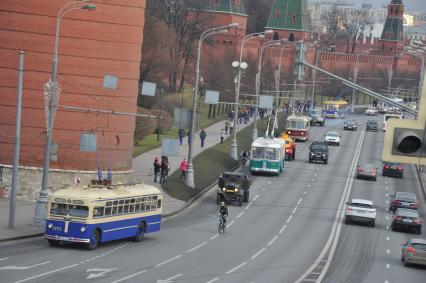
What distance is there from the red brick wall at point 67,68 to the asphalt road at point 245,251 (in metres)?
6.63

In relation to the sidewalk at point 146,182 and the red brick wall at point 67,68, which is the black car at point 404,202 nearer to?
the sidewalk at point 146,182

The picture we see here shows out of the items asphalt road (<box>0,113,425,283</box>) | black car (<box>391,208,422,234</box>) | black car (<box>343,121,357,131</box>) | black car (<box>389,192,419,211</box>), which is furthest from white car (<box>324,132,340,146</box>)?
black car (<box>391,208,422,234</box>)

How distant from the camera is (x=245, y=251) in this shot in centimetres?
3934

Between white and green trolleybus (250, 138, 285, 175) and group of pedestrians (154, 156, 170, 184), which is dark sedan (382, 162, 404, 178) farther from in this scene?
group of pedestrians (154, 156, 170, 184)

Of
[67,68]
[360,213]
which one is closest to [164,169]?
[67,68]

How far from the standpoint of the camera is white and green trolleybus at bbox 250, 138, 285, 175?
6894cm

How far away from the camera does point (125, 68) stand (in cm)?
5406

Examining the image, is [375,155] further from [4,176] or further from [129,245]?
[129,245]

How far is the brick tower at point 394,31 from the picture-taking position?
19762cm

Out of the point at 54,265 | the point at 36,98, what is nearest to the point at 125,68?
the point at 36,98

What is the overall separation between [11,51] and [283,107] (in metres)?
84.9

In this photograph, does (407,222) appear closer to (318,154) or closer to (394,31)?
(318,154)

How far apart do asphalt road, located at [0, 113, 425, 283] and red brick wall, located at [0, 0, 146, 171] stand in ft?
21.7

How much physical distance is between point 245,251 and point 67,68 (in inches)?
664
